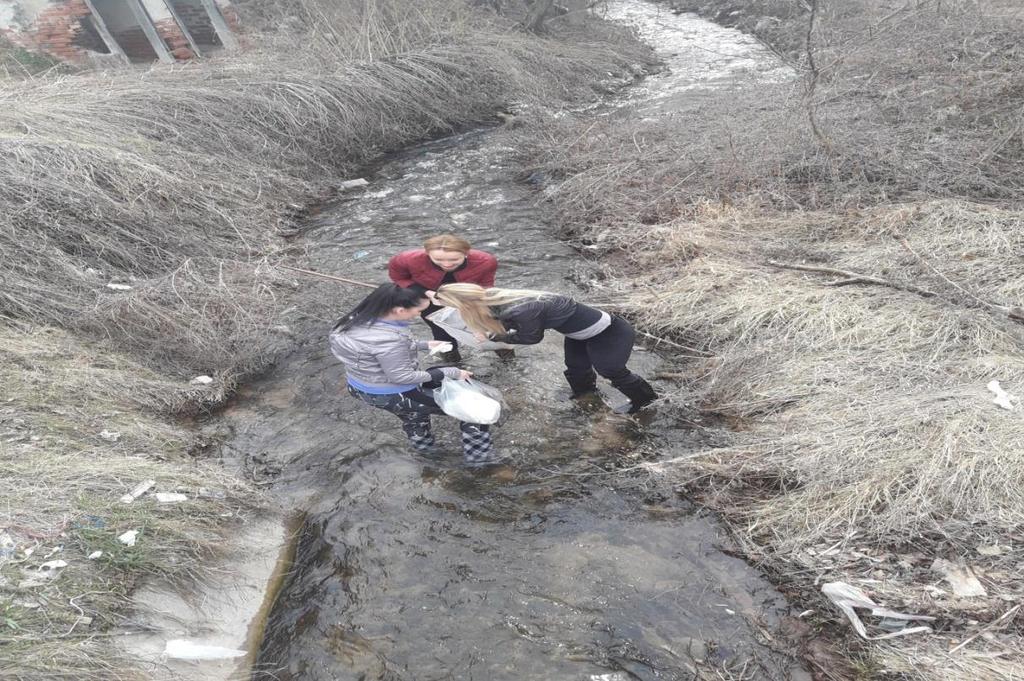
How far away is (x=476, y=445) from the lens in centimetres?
375

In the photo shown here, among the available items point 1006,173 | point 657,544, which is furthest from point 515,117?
point 657,544

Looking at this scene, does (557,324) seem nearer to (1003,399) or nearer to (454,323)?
(454,323)

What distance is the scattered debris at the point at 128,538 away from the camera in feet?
9.46

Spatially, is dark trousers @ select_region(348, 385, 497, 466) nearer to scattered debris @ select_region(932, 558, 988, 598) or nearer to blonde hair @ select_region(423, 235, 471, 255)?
blonde hair @ select_region(423, 235, 471, 255)

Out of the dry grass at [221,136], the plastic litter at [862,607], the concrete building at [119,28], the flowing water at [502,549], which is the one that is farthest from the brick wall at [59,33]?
the plastic litter at [862,607]

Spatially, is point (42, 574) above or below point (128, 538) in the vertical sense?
above

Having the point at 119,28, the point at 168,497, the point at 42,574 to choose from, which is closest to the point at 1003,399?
the point at 168,497

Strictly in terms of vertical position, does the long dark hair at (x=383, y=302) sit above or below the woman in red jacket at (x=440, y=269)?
above

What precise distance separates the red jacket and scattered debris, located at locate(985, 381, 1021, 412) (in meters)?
3.00

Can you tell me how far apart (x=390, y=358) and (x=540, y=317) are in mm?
871

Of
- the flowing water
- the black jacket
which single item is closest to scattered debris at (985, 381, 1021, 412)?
the flowing water

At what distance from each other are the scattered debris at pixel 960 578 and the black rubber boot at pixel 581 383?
219 cm

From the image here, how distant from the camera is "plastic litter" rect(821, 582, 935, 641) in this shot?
2.59m

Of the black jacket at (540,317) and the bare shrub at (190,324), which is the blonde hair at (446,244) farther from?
the bare shrub at (190,324)
